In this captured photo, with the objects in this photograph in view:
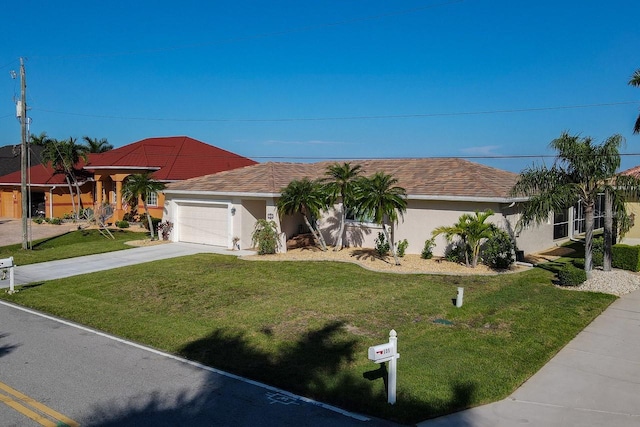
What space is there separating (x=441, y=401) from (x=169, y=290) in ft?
31.8

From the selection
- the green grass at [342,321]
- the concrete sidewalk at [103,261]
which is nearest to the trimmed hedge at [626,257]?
the green grass at [342,321]

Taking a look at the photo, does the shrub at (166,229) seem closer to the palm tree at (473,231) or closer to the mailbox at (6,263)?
the mailbox at (6,263)

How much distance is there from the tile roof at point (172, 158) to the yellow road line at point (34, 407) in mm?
23343

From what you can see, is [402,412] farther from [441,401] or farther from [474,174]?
[474,174]

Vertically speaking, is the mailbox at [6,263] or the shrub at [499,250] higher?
the shrub at [499,250]

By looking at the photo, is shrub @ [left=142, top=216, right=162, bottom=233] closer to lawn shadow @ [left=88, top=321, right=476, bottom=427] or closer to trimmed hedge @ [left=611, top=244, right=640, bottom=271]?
lawn shadow @ [left=88, top=321, right=476, bottom=427]

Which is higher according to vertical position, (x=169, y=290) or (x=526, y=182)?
(x=526, y=182)

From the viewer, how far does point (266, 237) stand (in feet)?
67.2

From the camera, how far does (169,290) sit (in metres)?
15.0

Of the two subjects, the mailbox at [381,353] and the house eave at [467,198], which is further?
the house eave at [467,198]

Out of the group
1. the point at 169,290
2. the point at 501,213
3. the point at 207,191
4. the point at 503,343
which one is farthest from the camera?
the point at 207,191

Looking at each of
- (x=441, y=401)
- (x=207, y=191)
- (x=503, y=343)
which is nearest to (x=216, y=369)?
(x=441, y=401)

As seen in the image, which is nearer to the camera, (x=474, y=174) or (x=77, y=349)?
(x=77, y=349)

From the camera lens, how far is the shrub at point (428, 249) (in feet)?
63.1
